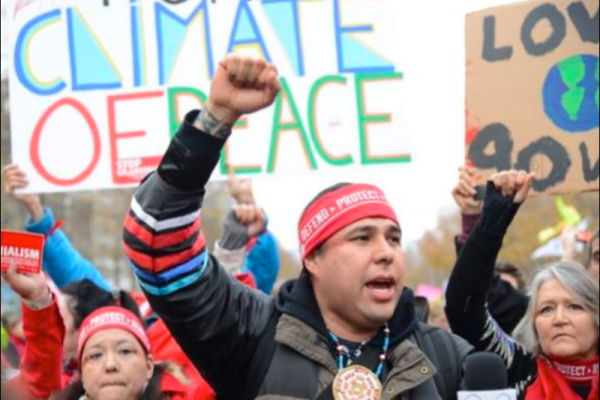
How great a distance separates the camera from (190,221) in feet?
10.0

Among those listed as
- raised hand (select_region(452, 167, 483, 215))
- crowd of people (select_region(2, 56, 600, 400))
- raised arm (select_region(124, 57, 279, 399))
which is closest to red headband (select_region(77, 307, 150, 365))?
crowd of people (select_region(2, 56, 600, 400))

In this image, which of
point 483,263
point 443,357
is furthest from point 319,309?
point 483,263

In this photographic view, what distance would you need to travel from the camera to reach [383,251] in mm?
3342

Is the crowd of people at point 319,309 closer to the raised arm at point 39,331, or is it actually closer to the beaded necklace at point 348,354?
the beaded necklace at point 348,354

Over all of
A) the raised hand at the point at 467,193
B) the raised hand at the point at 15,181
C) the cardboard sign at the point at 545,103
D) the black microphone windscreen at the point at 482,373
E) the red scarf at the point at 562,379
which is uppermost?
the cardboard sign at the point at 545,103

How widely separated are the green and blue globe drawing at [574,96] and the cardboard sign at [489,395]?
5.67ft

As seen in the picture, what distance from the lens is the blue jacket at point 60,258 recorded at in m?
6.05

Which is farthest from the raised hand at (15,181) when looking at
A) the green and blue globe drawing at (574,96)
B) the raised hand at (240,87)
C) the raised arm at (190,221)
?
the raised hand at (240,87)

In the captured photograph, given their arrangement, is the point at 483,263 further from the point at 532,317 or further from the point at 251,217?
the point at 251,217

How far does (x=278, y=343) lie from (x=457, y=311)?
121 cm

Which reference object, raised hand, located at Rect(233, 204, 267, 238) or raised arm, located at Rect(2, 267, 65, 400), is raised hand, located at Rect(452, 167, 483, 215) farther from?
raised arm, located at Rect(2, 267, 65, 400)

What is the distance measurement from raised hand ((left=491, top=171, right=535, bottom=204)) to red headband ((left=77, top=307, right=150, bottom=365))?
1531mm

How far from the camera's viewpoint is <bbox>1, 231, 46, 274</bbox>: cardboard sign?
485 centimetres

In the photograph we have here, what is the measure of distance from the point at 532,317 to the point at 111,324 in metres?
1.62
